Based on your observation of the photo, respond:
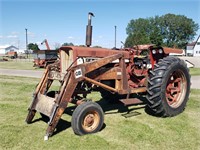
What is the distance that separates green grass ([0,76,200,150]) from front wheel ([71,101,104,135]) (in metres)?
0.14

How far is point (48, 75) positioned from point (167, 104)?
294cm

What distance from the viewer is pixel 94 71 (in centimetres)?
587

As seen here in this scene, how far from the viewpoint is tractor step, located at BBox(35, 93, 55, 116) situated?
17.5ft

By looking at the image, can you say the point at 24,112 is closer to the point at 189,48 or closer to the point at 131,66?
the point at 131,66

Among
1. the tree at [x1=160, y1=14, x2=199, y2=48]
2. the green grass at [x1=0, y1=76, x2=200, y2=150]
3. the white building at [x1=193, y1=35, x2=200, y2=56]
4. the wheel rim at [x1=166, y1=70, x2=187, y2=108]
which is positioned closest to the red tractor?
the wheel rim at [x1=166, y1=70, x2=187, y2=108]

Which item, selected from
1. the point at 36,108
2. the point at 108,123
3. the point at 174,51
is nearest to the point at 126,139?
the point at 108,123

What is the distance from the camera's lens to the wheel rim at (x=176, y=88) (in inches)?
266

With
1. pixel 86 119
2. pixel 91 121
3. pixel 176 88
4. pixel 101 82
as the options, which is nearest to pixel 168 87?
pixel 176 88

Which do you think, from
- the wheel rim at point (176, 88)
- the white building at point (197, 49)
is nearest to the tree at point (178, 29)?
the white building at point (197, 49)

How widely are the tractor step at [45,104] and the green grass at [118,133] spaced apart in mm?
410

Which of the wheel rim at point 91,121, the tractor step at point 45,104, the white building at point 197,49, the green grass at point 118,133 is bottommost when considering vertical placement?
the green grass at point 118,133

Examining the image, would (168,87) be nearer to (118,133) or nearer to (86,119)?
(118,133)

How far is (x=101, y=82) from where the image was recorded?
20.5 feet

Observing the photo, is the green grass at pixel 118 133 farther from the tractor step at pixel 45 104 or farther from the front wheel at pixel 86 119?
the tractor step at pixel 45 104
